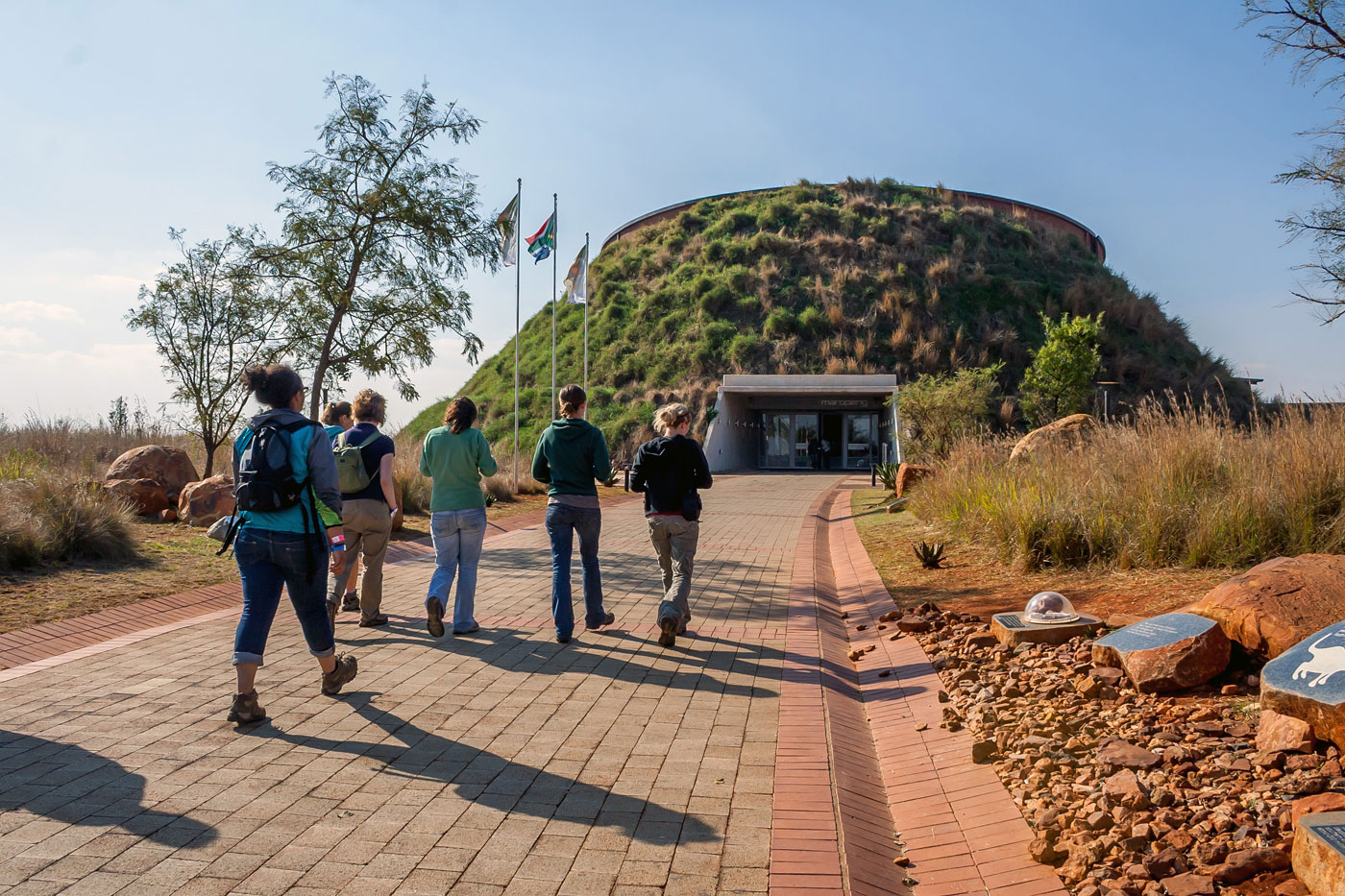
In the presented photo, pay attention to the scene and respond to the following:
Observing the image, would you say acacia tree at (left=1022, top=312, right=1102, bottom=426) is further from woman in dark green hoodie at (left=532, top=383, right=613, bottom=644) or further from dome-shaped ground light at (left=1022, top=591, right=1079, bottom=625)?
woman in dark green hoodie at (left=532, top=383, right=613, bottom=644)

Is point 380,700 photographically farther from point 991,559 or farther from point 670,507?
point 991,559

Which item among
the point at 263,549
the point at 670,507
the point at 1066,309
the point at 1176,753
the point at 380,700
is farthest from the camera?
the point at 1066,309

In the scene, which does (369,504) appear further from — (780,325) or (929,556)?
(780,325)

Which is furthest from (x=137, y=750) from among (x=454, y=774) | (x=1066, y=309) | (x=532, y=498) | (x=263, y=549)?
(x=1066, y=309)

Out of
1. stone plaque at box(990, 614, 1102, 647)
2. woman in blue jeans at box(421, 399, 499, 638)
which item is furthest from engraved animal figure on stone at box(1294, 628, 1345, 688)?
woman in blue jeans at box(421, 399, 499, 638)

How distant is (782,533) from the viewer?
48.3ft

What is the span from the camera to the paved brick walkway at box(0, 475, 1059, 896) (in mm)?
3289

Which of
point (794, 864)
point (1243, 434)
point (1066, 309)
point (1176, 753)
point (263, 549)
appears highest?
point (1066, 309)

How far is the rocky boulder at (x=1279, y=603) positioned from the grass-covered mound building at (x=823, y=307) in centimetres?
3754

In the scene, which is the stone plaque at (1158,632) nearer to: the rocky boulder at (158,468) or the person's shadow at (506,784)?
the person's shadow at (506,784)

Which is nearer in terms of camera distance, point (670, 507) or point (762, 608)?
point (670, 507)

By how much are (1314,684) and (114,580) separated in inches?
369

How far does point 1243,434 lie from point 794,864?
756cm

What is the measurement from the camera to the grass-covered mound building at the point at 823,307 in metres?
48.1
